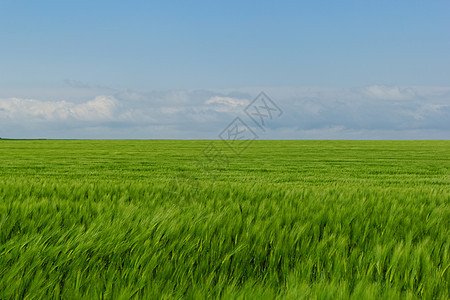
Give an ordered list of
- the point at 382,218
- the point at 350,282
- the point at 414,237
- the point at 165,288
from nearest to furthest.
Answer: the point at 165,288
the point at 350,282
the point at 414,237
the point at 382,218

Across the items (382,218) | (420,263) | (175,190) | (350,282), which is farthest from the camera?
(175,190)

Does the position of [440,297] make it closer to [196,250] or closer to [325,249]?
[325,249]

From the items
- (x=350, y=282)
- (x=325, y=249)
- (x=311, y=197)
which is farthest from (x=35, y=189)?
(x=350, y=282)

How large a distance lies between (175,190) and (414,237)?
2.44 m

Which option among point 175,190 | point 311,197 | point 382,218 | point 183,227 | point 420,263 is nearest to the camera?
point 420,263

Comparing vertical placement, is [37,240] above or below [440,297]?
above

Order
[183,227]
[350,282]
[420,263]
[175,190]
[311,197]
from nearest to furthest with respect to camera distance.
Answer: [350,282], [420,263], [183,227], [311,197], [175,190]

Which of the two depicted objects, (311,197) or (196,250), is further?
(311,197)

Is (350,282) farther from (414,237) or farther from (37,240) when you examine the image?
(37,240)

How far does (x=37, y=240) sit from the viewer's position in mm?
2123

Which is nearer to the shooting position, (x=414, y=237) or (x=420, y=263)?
(x=420, y=263)

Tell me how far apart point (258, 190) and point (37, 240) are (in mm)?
2535

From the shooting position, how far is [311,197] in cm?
368

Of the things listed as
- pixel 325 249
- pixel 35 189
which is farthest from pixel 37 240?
pixel 35 189
